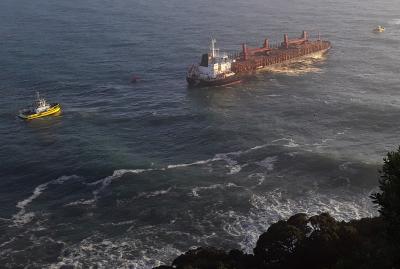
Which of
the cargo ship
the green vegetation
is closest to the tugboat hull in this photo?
the cargo ship

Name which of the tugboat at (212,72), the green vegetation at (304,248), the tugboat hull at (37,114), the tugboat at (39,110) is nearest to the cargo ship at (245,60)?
the tugboat at (212,72)

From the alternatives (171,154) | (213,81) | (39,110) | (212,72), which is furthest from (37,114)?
(212,72)

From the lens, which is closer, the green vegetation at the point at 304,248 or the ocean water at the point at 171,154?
the green vegetation at the point at 304,248

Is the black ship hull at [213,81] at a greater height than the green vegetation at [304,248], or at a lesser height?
greater

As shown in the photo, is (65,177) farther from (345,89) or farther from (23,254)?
(345,89)

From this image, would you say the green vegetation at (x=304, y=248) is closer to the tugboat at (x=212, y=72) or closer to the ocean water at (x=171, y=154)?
the ocean water at (x=171, y=154)

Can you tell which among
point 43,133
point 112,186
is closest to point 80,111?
point 43,133

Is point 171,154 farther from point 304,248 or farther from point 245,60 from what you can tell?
point 245,60
